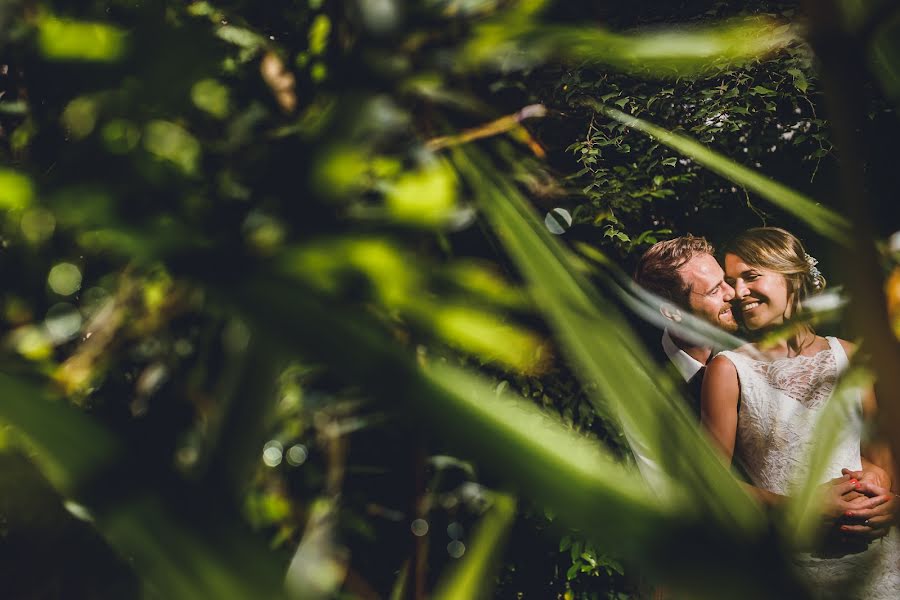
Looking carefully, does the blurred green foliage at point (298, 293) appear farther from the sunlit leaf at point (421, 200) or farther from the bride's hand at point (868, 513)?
the bride's hand at point (868, 513)

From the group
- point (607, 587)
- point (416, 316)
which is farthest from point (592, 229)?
point (416, 316)

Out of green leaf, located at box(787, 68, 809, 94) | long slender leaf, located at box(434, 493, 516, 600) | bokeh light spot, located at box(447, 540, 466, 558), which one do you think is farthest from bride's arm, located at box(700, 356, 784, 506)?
long slender leaf, located at box(434, 493, 516, 600)

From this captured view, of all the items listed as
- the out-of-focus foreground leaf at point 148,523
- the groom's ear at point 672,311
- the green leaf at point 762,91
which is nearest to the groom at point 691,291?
the green leaf at point 762,91

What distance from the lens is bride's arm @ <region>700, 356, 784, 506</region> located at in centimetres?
132

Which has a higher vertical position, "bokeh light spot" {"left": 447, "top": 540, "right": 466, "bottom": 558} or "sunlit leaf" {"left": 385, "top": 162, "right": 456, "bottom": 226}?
"sunlit leaf" {"left": 385, "top": 162, "right": 456, "bottom": 226}

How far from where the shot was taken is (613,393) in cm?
18

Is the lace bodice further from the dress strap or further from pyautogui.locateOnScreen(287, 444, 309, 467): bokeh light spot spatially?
pyautogui.locateOnScreen(287, 444, 309, 467): bokeh light spot

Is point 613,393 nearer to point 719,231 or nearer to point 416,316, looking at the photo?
point 416,316

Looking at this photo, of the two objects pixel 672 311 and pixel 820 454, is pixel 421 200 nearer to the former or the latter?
pixel 820 454

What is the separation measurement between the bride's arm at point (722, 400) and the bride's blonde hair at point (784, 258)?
21 centimetres

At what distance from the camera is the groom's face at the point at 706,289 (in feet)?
4.96

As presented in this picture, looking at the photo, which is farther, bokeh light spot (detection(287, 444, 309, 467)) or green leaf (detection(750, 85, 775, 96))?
green leaf (detection(750, 85, 775, 96))

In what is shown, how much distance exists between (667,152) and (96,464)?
189 centimetres

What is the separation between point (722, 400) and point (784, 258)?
389 millimetres
